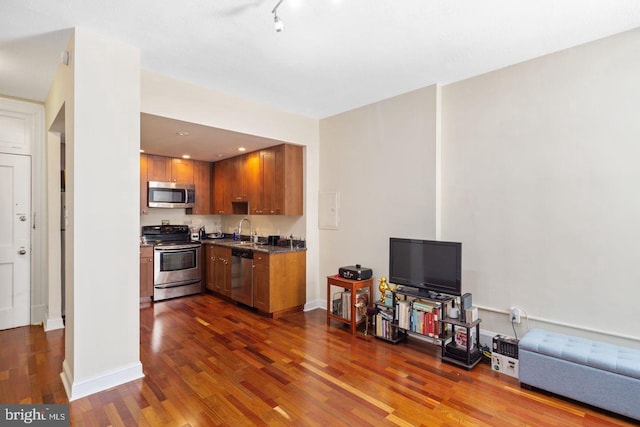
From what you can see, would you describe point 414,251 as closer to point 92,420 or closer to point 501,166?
point 501,166

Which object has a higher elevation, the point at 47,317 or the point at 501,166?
the point at 501,166

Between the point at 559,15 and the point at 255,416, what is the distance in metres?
3.51

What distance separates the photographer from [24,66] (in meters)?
3.01

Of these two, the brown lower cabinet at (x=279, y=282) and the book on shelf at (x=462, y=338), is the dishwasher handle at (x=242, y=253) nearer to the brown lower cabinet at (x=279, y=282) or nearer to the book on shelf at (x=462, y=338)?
the brown lower cabinet at (x=279, y=282)

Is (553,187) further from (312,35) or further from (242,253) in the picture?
(242,253)

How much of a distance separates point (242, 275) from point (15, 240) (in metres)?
2.71

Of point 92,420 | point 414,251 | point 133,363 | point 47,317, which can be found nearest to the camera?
point 92,420

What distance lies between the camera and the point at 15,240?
3.88 metres

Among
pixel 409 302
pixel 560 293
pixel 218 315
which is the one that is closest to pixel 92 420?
pixel 218 315

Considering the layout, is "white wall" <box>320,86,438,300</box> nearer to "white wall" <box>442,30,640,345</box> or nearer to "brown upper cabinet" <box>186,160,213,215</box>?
"white wall" <box>442,30,640,345</box>

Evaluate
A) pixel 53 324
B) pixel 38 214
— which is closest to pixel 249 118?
pixel 38 214

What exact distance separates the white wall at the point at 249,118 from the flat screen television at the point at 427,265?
1.53m

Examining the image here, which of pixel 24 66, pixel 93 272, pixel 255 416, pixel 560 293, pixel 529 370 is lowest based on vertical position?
pixel 255 416

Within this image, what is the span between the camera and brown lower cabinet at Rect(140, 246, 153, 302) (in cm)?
495
